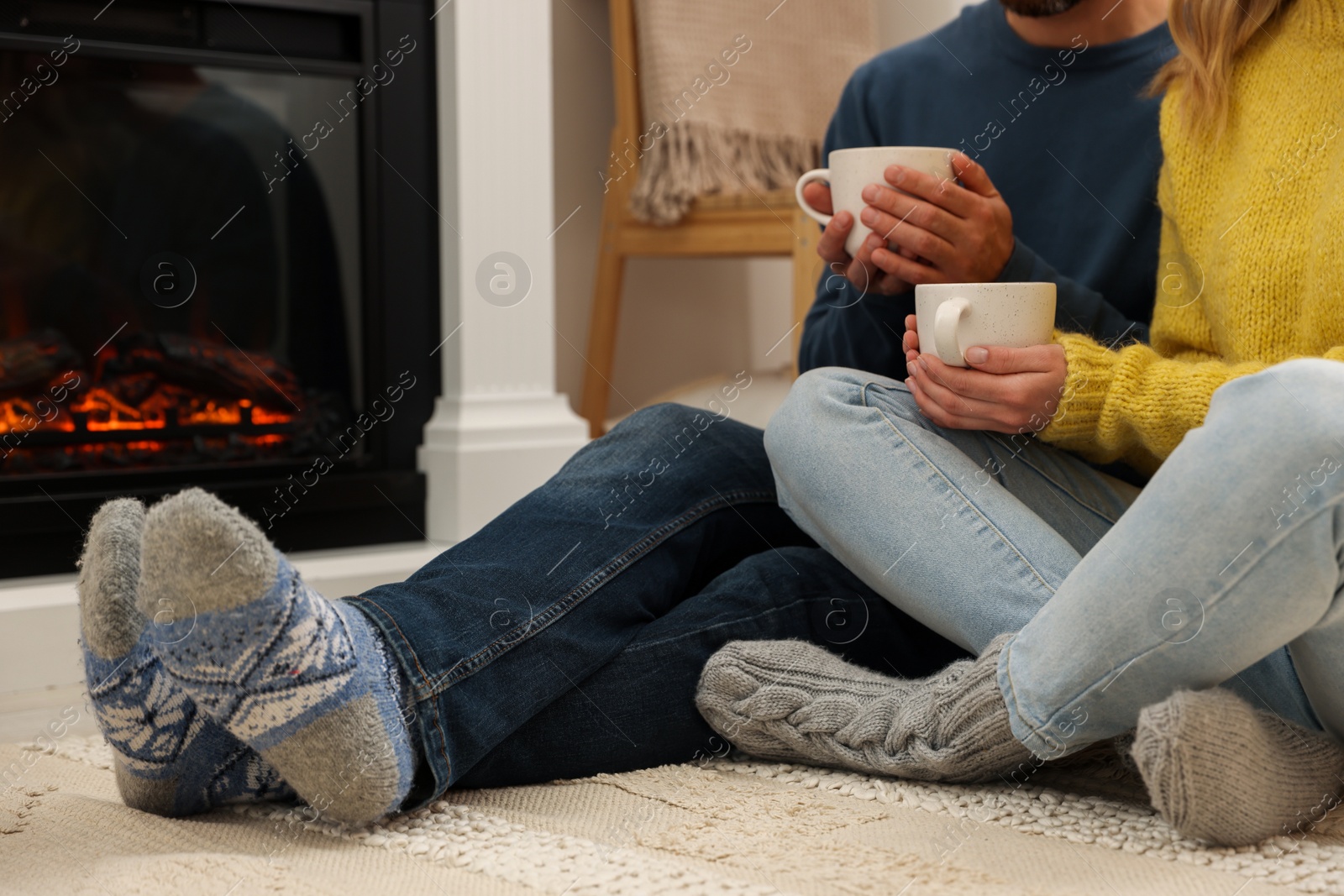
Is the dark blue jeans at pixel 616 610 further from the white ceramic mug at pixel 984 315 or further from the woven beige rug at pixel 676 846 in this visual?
the white ceramic mug at pixel 984 315

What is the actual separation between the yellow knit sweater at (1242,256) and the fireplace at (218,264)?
2.91 ft

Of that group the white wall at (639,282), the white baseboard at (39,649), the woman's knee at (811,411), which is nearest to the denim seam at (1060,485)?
the woman's knee at (811,411)

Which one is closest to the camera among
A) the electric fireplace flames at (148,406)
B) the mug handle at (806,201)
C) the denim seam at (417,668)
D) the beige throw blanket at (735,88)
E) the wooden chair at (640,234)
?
the denim seam at (417,668)

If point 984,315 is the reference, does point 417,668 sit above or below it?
below

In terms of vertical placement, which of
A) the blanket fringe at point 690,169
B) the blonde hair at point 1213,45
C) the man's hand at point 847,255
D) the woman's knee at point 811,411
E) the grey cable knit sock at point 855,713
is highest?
the blanket fringe at point 690,169

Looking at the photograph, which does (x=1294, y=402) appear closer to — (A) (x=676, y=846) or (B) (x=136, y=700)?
(A) (x=676, y=846)

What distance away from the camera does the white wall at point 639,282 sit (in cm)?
199

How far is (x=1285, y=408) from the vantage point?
22.0 inches

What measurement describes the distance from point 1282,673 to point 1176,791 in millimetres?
123

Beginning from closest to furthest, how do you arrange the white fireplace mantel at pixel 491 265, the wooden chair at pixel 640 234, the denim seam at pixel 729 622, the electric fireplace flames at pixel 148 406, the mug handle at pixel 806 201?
the denim seam at pixel 729 622, the mug handle at pixel 806 201, the electric fireplace flames at pixel 148 406, the white fireplace mantel at pixel 491 265, the wooden chair at pixel 640 234

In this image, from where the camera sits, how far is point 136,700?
0.64 metres

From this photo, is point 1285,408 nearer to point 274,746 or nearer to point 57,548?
point 274,746

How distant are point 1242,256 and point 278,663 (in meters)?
0.61

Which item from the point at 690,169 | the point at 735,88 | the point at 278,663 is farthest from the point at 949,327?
the point at 735,88
